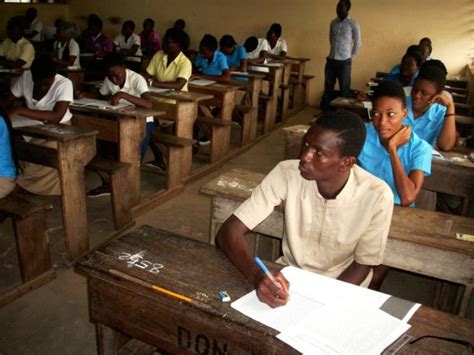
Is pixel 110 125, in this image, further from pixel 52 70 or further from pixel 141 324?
pixel 141 324

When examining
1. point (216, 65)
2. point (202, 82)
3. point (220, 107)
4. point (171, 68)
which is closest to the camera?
point (171, 68)

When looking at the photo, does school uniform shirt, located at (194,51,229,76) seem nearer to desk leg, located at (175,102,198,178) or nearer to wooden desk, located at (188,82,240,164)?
wooden desk, located at (188,82,240,164)

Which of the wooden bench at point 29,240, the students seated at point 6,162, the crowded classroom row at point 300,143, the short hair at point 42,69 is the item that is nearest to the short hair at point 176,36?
the crowded classroom row at point 300,143

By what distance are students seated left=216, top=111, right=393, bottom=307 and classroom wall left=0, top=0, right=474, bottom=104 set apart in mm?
6923

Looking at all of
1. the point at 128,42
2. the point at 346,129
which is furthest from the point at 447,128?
the point at 128,42

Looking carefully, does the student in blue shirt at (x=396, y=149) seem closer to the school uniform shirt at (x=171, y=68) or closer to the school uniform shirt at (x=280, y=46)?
the school uniform shirt at (x=171, y=68)

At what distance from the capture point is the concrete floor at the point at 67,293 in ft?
6.34

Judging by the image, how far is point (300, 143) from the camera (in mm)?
2975

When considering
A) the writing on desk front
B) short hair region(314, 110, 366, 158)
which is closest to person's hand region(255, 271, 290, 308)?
the writing on desk front

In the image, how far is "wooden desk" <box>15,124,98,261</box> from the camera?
7.79ft

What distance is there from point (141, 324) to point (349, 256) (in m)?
0.74

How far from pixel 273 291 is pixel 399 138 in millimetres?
1191

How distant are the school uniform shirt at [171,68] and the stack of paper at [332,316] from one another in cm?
354

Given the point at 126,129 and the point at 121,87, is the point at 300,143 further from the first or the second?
the point at 121,87
